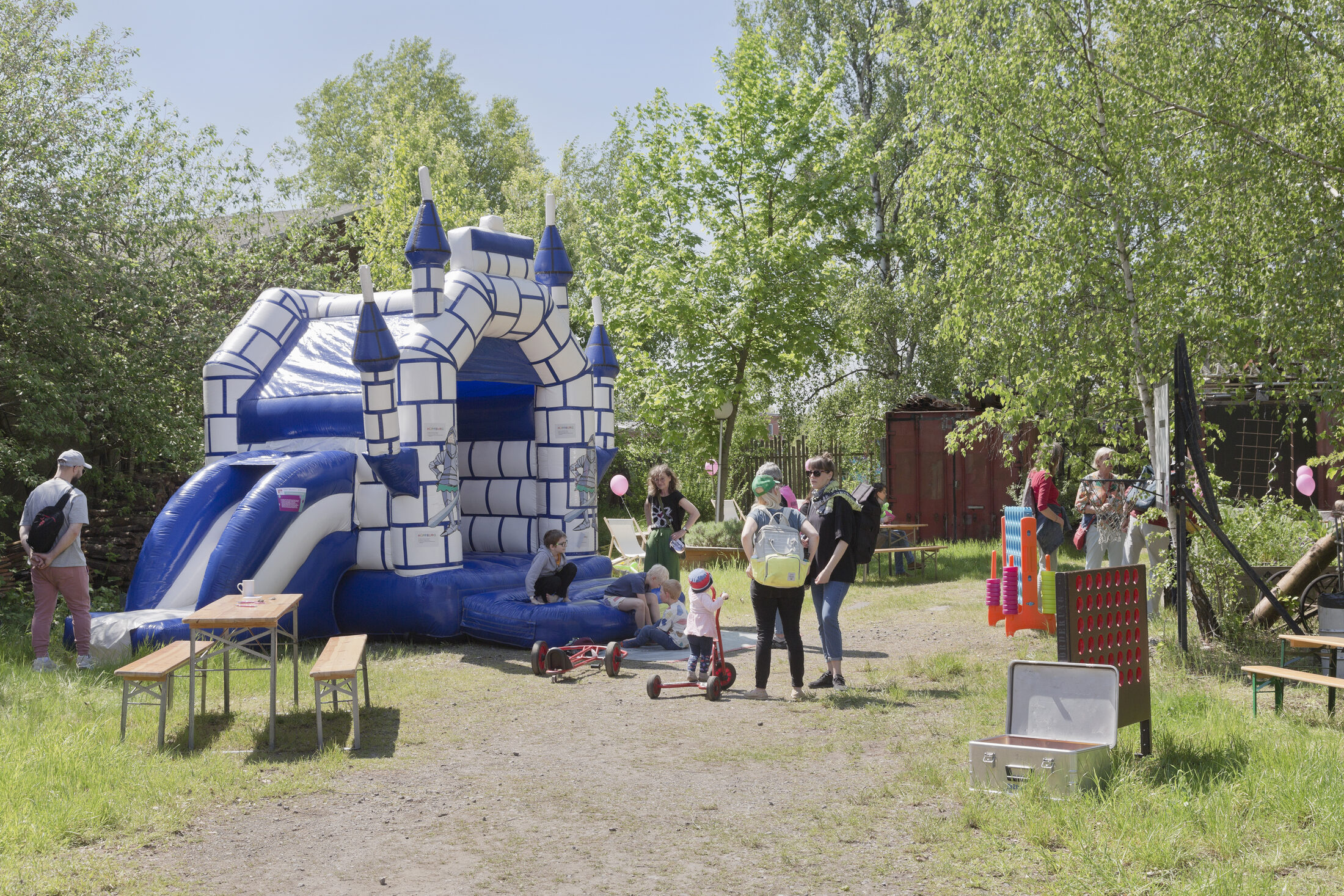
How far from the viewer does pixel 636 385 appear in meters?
18.8

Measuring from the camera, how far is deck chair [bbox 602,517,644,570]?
50.5 feet

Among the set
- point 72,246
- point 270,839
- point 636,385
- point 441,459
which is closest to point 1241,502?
point 441,459

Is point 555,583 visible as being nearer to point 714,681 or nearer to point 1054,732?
point 714,681

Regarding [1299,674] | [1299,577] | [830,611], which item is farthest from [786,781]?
[1299,577]

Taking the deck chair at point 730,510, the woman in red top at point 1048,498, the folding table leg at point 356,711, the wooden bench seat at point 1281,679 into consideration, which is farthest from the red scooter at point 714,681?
the deck chair at point 730,510

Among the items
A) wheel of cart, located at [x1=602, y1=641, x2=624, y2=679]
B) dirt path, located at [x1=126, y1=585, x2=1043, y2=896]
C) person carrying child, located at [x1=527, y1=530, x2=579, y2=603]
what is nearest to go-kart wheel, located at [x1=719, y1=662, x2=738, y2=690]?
dirt path, located at [x1=126, y1=585, x2=1043, y2=896]

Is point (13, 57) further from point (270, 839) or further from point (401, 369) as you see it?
point (270, 839)

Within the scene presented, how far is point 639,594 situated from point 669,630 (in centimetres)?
42

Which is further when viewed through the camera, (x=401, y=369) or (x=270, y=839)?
(x=401, y=369)

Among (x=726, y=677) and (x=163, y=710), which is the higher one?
(x=163, y=710)

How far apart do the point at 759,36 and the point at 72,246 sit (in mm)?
11068

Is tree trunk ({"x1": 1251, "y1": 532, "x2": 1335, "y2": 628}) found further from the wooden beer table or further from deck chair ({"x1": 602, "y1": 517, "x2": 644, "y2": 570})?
deck chair ({"x1": 602, "y1": 517, "x2": 644, "y2": 570})

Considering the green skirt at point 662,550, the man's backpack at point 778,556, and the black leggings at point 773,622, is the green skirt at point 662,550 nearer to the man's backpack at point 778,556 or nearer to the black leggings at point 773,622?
the black leggings at point 773,622

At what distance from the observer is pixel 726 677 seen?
7.49 meters
